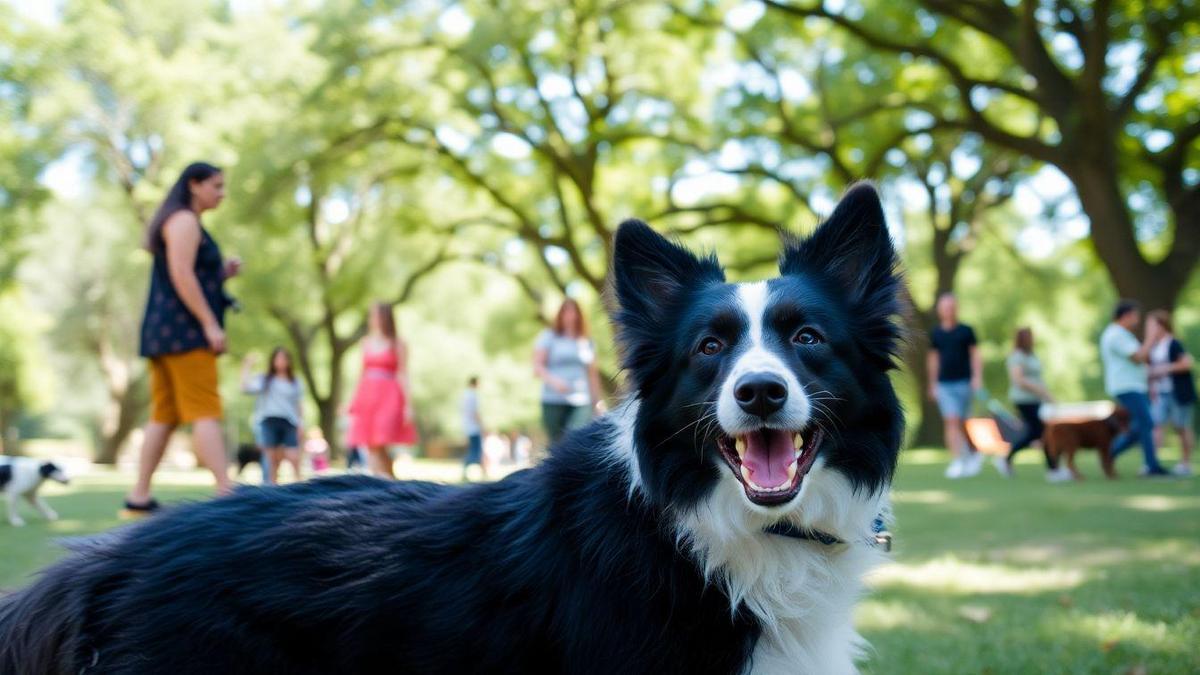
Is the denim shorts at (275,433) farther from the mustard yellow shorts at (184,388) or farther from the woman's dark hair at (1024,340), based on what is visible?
the woman's dark hair at (1024,340)

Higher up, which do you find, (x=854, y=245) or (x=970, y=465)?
(x=854, y=245)

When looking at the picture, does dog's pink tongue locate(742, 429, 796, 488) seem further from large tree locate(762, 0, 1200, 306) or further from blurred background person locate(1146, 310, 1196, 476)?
large tree locate(762, 0, 1200, 306)

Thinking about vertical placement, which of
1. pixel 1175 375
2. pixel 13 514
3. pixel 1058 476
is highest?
pixel 13 514

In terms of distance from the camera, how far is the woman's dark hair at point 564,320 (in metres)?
11.6

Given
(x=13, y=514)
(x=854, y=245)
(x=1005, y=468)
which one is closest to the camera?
(x=854, y=245)

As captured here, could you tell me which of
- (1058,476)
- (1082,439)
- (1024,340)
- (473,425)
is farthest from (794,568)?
(473,425)

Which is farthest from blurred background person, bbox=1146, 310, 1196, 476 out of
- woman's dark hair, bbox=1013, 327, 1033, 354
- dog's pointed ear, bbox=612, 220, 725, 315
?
dog's pointed ear, bbox=612, 220, 725, 315

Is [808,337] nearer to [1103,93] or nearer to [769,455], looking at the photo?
[769,455]

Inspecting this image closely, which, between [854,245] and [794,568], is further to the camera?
[854,245]

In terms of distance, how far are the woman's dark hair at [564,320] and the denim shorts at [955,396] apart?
592 centimetres

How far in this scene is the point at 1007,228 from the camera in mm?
36750

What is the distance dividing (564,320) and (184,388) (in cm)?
544

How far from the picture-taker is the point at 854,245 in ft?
10.6

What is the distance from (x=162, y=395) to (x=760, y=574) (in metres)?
5.56
